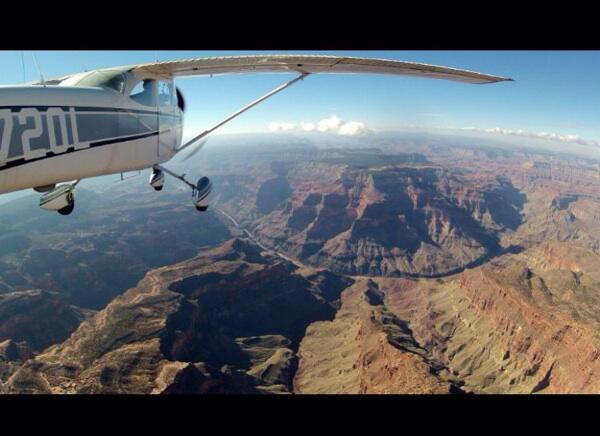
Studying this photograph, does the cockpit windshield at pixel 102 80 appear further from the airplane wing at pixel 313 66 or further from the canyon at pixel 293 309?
the canyon at pixel 293 309

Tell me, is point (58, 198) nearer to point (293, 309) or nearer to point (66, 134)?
point (66, 134)

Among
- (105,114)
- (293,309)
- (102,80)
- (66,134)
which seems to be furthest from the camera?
(293,309)

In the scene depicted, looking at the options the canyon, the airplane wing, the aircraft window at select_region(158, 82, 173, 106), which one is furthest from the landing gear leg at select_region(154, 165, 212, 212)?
the canyon

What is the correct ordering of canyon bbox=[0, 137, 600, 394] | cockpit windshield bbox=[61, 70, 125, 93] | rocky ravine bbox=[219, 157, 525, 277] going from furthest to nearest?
rocky ravine bbox=[219, 157, 525, 277] < canyon bbox=[0, 137, 600, 394] < cockpit windshield bbox=[61, 70, 125, 93]

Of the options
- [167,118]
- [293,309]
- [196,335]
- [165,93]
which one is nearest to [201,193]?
[167,118]

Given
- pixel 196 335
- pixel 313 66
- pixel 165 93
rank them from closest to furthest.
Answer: pixel 313 66, pixel 165 93, pixel 196 335

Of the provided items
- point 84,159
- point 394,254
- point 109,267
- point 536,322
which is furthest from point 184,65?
point 394,254

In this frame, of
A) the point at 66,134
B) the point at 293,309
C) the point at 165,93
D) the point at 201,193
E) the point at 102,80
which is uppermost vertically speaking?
the point at 102,80

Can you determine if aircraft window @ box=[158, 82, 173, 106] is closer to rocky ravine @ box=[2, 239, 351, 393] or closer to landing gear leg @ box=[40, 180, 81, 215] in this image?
landing gear leg @ box=[40, 180, 81, 215]
